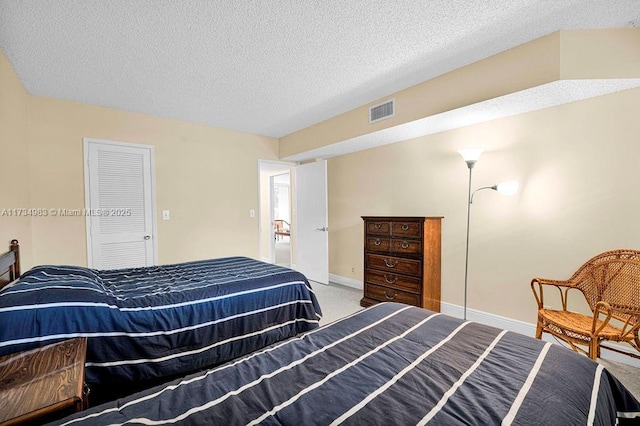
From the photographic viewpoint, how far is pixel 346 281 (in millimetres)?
4594

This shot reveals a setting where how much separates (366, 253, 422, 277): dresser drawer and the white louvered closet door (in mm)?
2982

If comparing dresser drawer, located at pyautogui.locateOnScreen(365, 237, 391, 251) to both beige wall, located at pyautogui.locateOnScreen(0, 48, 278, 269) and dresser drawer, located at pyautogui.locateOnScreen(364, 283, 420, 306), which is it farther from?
beige wall, located at pyautogui.locateOnScreen(0, 48, 278, 269)

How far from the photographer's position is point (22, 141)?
2.74 m

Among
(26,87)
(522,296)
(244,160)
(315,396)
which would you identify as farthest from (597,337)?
(26,87)

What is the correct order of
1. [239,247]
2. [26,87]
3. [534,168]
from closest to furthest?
Result: [534,168], [26,87], [239,247]

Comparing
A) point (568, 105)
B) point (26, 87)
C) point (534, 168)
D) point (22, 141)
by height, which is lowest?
point (534, 168)

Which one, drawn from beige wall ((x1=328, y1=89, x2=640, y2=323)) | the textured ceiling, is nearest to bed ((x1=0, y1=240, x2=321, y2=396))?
the textured ceiling

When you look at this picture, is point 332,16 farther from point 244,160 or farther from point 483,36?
point 244,160

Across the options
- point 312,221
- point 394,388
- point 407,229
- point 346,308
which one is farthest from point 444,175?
point 394,388

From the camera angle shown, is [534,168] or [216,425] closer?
[216,425]

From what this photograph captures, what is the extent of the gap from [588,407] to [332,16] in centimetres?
234

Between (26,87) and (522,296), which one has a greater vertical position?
(26,87)

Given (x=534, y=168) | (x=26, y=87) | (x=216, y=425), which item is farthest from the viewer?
(x=26, y=87)

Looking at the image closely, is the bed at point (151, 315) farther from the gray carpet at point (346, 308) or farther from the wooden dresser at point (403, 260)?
the wooden dresser at point (403, 260)
